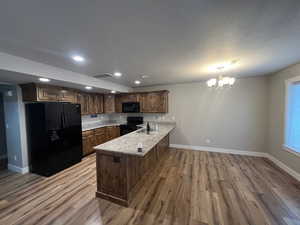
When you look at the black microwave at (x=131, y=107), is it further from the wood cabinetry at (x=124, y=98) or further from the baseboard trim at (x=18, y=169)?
the baseboard trim at (x=18, y=169)

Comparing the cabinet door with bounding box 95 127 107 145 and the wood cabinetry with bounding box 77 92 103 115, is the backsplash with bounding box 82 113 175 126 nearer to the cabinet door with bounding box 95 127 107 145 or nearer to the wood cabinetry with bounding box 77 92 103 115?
the wood cabinetry with bounding box 77 92 103 115

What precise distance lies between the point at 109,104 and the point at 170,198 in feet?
14.1

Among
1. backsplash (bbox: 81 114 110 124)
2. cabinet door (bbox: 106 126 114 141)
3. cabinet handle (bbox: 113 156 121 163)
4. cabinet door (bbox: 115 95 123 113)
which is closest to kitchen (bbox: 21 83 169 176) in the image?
cabinet door (bbox: 106 126 114 141)

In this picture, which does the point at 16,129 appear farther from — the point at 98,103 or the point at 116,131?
the point at 116,131

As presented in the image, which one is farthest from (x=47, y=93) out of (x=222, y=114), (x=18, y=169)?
(x=222, y=114)

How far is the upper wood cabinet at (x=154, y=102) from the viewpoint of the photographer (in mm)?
4969

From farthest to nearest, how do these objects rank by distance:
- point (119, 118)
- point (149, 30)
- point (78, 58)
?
point (119, 118), point (78, 58), point (149, 30)

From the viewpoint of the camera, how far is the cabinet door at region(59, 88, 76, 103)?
3.61m

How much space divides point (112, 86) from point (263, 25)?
4.09 m

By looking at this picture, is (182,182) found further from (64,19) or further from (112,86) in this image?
(112,86)

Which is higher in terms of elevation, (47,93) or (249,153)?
(47,93)

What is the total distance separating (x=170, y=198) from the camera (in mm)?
2346

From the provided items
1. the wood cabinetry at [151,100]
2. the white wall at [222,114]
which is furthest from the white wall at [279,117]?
the wood cabinetry at [151,100]

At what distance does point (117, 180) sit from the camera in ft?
7.29
